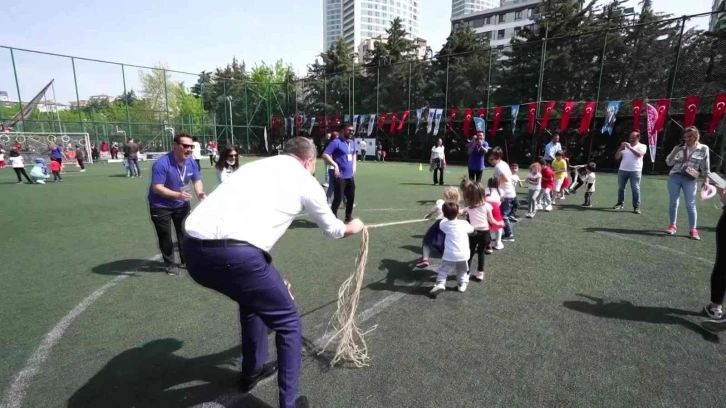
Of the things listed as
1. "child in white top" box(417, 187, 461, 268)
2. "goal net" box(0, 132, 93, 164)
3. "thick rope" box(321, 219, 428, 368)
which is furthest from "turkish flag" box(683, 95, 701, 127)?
"goal net" box(0, 132, 93, 164)

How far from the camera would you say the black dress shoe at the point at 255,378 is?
2811mm

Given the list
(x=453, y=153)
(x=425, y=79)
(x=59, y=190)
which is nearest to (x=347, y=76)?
(x=425, y=79)

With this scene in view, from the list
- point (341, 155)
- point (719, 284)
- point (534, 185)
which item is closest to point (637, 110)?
point (534, 185)

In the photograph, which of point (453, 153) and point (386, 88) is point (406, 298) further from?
point (386, 88)

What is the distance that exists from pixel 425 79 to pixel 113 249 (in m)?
26.6

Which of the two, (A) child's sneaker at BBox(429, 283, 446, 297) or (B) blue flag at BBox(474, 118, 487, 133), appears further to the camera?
(B) blue flag at BBox(474, 118, 487, 133)

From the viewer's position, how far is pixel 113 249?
641 centimetres

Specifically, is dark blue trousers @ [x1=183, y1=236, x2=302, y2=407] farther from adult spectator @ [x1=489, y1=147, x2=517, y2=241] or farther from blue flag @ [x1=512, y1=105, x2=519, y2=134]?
blue flag @ [x1=512, y1=105, x2=519, y2=134]

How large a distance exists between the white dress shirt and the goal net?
2788cm

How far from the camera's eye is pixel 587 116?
20.2m

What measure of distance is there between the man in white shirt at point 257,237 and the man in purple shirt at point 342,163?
16.5 ft

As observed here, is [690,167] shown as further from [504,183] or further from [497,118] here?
[497,118]

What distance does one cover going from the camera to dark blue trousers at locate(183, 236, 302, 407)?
2195 millimetres

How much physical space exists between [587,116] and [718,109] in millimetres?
5319
